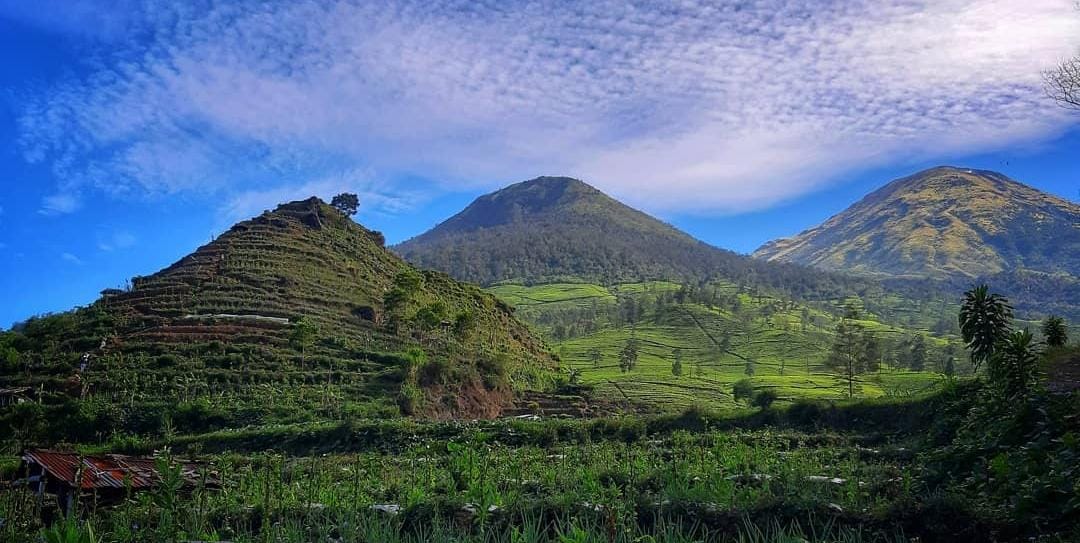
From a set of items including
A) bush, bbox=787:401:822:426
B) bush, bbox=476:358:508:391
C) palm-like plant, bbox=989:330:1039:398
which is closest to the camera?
palm-like plant, bbox=989:330:1039:398

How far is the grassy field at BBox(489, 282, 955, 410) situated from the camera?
55.0 metres

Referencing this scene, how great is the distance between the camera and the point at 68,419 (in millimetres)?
34031

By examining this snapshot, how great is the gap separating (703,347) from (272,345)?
5795cm

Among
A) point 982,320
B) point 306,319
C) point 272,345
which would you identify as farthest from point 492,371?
point 982,320

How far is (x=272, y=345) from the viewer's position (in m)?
43.3

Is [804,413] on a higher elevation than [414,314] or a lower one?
lower

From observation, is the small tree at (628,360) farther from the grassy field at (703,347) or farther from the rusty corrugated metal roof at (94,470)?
the rusty corrugated metal roof at (94,470)

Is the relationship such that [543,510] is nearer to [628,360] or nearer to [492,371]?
[492,371]

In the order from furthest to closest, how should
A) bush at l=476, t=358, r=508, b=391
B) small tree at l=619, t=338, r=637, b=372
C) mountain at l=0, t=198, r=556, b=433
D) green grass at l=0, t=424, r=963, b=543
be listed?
1. small tree at l=619, t=338, r=637, b=372
2. bush at l=476, t=358, r=508, b=391
3. mountain at l=0, t=198, r=556, b=433
4. green grass at l=0, t=424, r=963, b=543

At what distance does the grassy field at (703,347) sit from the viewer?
54969mm

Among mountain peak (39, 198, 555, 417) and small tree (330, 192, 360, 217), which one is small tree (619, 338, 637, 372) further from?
small tree (330, 192, 360, 217)

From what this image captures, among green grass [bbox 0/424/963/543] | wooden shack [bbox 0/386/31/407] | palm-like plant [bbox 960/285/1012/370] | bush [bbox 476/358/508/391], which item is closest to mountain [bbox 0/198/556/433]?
bush [bbox 476/358/508/391]

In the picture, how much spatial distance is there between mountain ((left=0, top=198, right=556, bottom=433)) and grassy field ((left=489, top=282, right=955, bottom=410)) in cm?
1089

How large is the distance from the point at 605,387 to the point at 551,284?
3938 inches
